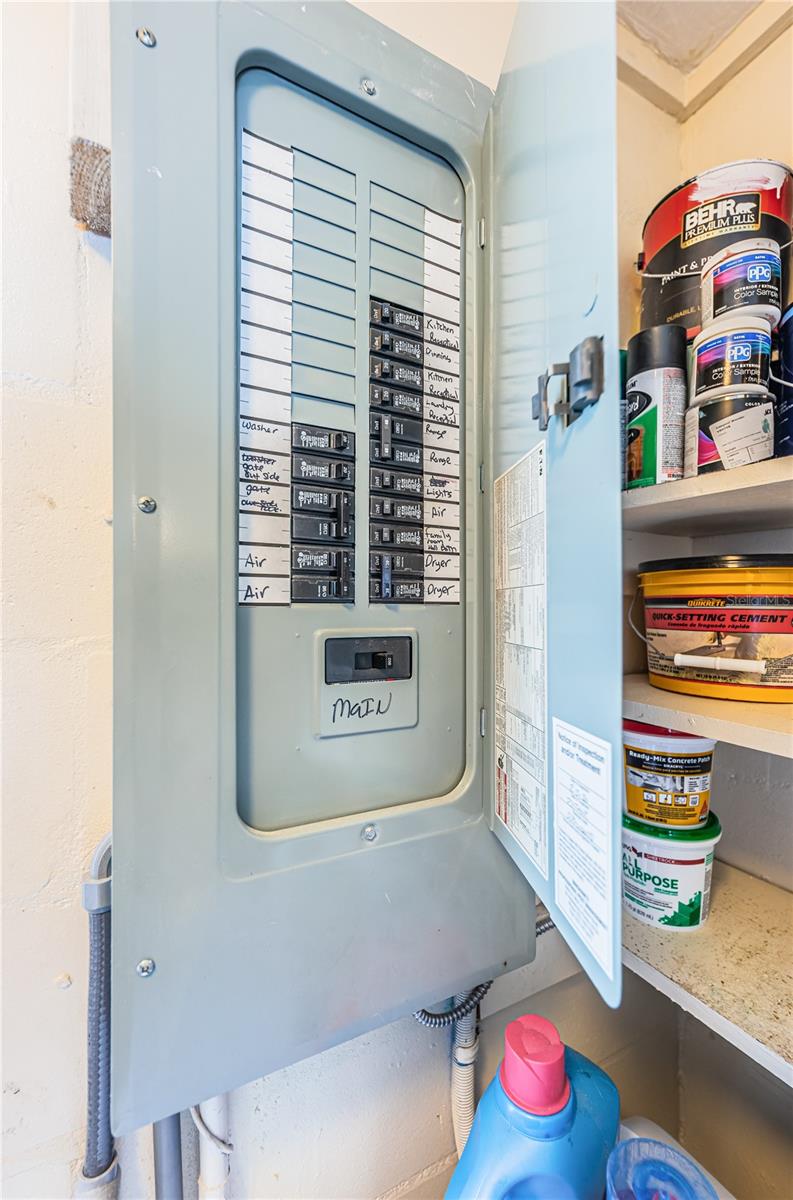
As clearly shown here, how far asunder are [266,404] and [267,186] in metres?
0.20

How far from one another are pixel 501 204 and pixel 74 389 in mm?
476

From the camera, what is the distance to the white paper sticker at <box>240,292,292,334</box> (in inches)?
16.8

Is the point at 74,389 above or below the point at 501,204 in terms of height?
below

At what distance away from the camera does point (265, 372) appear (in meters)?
0.43

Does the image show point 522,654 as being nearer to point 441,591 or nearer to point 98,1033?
point 441,591

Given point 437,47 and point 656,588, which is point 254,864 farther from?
point 437,47

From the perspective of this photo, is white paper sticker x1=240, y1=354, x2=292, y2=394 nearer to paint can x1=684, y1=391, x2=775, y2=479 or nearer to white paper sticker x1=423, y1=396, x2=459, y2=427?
white paper sticker x1=423, y1=396, x2=459, y2=427

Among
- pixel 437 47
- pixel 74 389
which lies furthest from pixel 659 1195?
pixel 437 47

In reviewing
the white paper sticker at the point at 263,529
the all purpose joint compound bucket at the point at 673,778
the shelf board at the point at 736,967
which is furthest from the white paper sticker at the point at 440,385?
the shelf board at the point at 736,967

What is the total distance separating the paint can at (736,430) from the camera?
1.69 ft

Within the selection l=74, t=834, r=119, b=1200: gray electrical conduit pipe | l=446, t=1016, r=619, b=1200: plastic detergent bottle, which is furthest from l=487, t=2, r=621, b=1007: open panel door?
l=74, t=834, r=119, b=1200: gray electrical conduit pipe

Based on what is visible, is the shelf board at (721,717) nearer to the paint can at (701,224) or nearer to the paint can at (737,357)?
the paint can at (737,357)

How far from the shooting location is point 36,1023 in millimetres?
465

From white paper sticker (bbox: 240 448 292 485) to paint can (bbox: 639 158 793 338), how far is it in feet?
1.89
